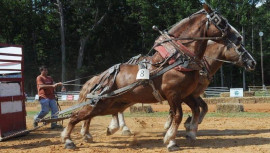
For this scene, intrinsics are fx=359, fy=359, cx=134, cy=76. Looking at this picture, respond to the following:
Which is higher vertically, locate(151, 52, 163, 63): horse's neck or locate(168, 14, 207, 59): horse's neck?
locate(168, 14, 207, 59): horse's neck

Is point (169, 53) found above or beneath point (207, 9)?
beneath

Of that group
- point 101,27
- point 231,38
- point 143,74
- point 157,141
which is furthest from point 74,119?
point 101,27

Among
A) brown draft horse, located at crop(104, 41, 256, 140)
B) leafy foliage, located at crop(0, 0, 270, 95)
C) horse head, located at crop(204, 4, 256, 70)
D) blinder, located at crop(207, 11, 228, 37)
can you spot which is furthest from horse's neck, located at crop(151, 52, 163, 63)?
leafy foliage, located at crop(0, 0, 270, 95)

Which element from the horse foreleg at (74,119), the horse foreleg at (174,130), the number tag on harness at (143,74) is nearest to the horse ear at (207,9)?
the number tag on harness at (143,74)

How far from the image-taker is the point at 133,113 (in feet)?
60.1

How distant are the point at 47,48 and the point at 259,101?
109ft

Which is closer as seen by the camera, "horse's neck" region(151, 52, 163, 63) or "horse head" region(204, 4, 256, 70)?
"horse head" region(204, 4, 256, 70)

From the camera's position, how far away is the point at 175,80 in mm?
7922

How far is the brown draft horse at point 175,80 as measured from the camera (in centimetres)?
797

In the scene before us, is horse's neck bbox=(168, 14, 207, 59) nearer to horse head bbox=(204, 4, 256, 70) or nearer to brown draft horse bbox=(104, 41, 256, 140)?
horse head bbox=(204, 4, 256, 70)

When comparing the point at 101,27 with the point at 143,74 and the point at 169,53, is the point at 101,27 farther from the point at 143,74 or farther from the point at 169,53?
the point at 143,74

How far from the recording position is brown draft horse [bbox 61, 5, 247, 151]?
7.97 metres

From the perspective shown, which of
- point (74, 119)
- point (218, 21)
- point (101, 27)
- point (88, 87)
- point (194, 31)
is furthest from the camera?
point (101, 27)

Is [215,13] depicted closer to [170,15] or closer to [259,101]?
[259,101]
